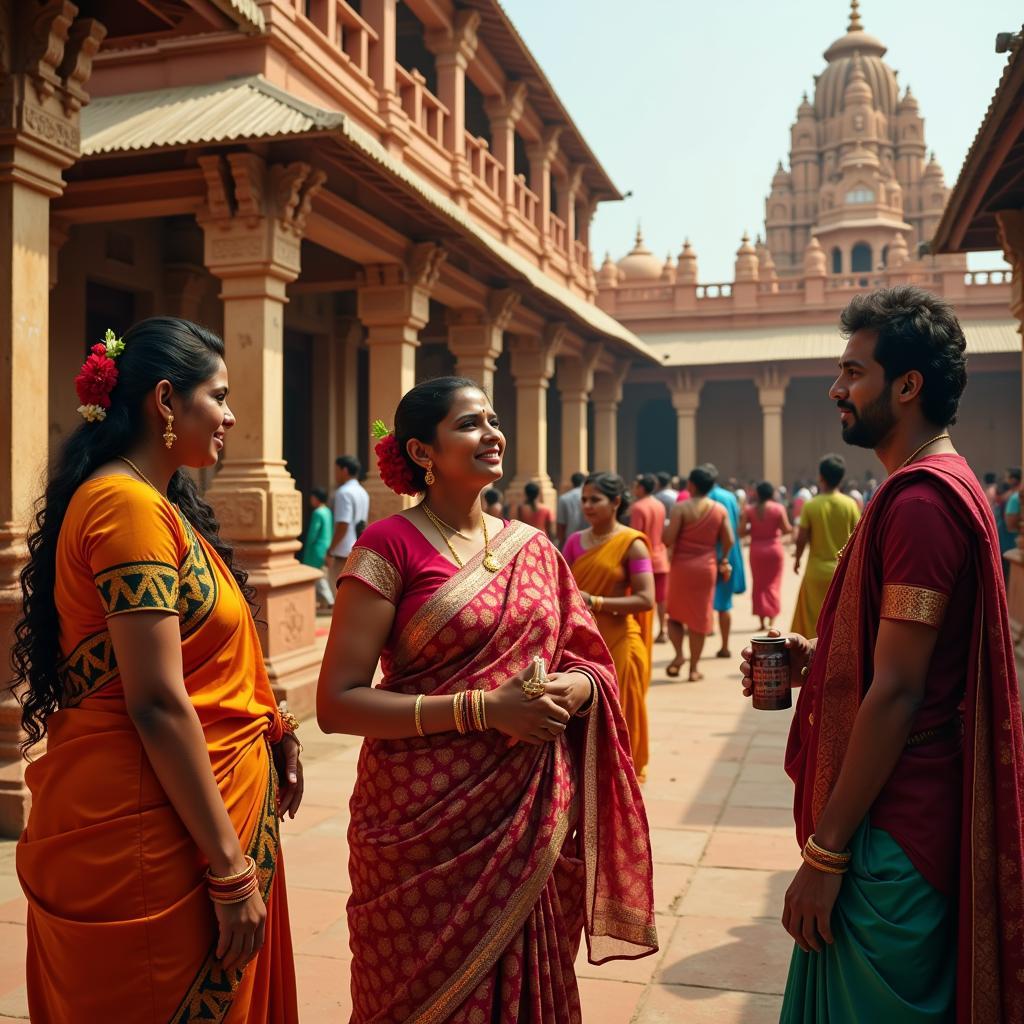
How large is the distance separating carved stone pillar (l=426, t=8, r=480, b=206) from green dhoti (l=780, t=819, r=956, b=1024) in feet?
33.2

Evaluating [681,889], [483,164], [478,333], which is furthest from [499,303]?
[681,889]

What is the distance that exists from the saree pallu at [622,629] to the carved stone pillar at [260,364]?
2285 millimetres

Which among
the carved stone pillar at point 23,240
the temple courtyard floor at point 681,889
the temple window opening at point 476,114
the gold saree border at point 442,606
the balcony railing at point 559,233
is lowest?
the temple courtyard floor at point 681,889

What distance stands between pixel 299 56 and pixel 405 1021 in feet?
23.4

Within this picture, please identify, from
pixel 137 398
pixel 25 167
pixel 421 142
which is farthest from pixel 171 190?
pixel 137 398

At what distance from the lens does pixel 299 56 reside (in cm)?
768

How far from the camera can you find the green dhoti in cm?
175

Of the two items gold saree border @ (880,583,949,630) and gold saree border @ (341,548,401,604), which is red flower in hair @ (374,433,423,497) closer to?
gold saree border @ (341,548,401,604)

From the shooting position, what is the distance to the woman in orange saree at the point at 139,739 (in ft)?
5.72

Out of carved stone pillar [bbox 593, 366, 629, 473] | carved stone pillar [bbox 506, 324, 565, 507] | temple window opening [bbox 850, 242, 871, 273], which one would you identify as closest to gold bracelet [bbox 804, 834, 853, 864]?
carved stone pillar [bbox 506, 324, 565, 507]

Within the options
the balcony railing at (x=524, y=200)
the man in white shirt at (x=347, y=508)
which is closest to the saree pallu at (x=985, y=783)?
the man in white shirt at (x=347, y=508)

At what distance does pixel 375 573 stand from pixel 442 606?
15cm

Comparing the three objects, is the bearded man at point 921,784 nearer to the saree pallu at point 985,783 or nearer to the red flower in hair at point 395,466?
the saree pallu at point 985,783

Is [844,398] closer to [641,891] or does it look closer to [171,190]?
[641,891]
